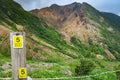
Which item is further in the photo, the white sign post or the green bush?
the green bush

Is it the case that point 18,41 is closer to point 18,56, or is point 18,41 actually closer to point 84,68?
point 18,56

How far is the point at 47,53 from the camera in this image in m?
164

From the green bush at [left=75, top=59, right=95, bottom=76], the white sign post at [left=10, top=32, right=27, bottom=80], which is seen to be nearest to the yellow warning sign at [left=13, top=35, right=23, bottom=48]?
the white sign post at [left=10, top=32, right=27, bottom=80]

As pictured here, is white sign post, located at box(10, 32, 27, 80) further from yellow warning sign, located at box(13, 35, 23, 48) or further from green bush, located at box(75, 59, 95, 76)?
green bush, located at box(75, 59, 95, 76)

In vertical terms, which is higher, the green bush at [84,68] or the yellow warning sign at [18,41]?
the yellow warning sign at [18,41]

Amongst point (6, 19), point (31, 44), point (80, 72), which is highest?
point (6, 19)

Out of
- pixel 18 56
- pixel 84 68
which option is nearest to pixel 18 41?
pixel 18 56

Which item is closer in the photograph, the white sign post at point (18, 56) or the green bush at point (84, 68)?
the white sign post at point (18, 56)

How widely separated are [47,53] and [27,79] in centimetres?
15270

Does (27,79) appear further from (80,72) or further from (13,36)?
(80,72)

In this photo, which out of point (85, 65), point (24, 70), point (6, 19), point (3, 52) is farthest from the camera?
point (6, 19)

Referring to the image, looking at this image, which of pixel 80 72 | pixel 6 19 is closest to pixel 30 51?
pixel 6 19

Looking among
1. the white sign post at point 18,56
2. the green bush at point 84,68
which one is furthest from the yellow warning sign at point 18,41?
the green bush at point 84,68

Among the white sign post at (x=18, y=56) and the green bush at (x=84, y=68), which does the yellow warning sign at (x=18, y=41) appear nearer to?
the white sign post at (x=18, y=56)
